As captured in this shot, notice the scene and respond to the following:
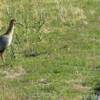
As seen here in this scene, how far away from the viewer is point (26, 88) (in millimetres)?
13836

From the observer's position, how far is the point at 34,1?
67.6 feet

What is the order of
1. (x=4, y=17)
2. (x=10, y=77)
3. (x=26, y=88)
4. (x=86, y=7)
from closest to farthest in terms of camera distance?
(x=26, y=88)
(x=10, y=77)
(x=4, y=17)
(x=86, y=7)

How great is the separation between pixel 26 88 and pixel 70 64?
2.18 metres

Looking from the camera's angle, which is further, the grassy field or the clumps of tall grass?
the clumps of tall grass

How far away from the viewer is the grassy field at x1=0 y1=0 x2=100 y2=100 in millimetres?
13797

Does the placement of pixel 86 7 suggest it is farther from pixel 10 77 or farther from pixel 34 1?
pixel 10 77

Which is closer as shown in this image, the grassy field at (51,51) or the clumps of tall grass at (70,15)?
the grassy field at (51,51)

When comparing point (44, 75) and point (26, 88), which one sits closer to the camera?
point (26, 88)

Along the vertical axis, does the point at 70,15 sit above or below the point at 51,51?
above

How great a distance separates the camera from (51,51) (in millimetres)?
16875

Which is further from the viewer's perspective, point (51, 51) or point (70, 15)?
point (70, 15)

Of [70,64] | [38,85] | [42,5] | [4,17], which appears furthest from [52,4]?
[38,85]

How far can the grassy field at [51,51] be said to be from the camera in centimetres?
1380

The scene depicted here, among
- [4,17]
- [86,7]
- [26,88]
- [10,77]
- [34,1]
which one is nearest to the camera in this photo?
[26,88]
